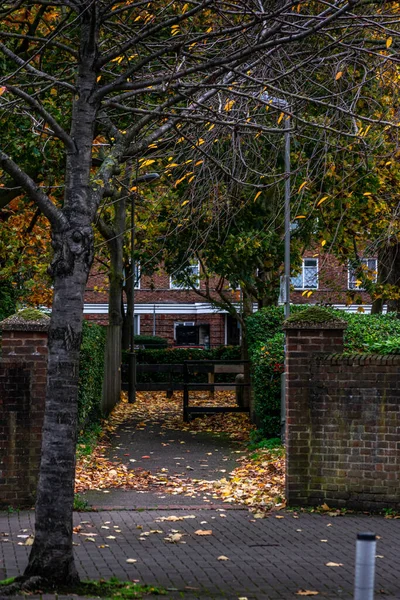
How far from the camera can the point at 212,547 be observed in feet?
30.2

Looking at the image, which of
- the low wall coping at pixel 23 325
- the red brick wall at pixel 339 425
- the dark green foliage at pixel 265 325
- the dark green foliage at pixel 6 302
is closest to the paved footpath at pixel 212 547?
the red brick wall at pixel 339 425

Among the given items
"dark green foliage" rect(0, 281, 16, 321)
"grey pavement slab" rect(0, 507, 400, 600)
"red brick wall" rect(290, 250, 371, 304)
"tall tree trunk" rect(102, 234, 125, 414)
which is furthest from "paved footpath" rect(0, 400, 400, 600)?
"tall tree trunk" rect(102, 234, 125, 414)

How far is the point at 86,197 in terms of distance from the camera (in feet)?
Answer: 26.3

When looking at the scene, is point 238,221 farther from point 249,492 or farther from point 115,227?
point 249,492

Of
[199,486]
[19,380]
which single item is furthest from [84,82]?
[199,486]

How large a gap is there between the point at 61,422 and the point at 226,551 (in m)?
2.39

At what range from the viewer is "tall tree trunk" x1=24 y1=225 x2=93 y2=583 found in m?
7.48

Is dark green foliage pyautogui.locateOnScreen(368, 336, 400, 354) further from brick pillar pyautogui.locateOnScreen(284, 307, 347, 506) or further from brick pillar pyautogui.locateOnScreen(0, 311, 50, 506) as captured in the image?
brick pillar pyautogui.locateOnScreen(0, 311, 50, 506)

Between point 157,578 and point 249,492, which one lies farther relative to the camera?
point 249,492

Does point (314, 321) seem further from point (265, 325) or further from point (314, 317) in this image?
point (265, 325)

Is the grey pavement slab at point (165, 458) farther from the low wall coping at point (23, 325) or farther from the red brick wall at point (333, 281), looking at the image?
the red brick wall at point (333, 281)

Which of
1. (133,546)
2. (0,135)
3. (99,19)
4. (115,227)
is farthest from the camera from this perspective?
(115,227)

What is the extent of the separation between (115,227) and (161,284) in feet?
97.6

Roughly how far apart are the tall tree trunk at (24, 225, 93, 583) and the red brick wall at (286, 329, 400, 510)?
164 inches
